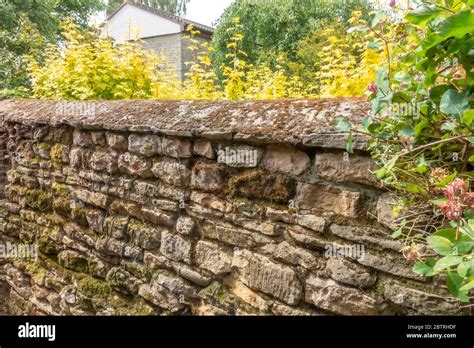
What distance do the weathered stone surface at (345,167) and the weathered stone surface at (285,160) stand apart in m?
0.07

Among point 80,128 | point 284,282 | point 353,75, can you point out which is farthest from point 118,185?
point 353,75

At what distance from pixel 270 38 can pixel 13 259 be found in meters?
8.74

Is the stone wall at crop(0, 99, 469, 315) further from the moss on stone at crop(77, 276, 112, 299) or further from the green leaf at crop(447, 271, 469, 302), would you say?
the green leaf at crop(447, 271, 469, 302)

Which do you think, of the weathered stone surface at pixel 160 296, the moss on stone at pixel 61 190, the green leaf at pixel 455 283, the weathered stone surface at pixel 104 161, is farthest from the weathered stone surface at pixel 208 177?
the moss on stone at pixel 61 190

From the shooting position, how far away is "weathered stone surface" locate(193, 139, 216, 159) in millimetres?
2057

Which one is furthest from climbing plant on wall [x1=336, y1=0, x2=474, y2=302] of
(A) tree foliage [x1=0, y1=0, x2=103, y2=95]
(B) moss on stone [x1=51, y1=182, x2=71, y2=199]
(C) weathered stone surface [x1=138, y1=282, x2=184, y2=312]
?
(A) tree foliage [x1=0, y1=0, x2=103, y2=95]

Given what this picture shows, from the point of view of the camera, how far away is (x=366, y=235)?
154 cm

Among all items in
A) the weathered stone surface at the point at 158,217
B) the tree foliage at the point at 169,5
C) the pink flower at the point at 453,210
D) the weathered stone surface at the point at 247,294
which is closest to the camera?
the pink flower at the point at 453,210

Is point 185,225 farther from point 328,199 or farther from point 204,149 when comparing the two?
point 328,199

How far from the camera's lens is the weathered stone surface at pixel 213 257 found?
201 cm

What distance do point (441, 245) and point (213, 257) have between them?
1.27 m

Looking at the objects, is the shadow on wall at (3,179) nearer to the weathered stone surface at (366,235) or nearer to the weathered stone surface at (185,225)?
the weathered stone surface at (185,225)

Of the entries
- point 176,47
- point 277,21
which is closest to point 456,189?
point 277,21
